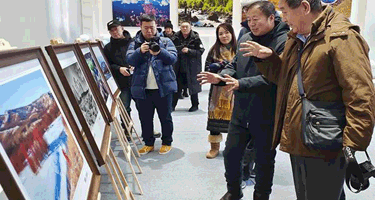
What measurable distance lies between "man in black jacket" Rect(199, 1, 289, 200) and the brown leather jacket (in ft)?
1.22

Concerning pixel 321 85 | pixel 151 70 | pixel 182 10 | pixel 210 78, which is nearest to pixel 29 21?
pixel 151 70

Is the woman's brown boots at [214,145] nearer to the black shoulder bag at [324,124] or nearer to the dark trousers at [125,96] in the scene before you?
the dark trousers at [125,96]

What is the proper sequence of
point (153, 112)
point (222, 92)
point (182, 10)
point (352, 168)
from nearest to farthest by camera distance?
point (352, 168) → point (222, 92) → point (153, 112) → point (182, 10)

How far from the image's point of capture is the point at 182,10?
7375mm

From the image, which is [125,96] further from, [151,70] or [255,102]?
[255,102]

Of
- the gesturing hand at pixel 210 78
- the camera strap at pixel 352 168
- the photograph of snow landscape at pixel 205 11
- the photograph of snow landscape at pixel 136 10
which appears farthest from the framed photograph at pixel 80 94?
the photograph of snow landscape at pixel 205 11

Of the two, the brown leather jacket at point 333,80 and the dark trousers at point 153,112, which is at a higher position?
the brown leather jacket at point 333,80

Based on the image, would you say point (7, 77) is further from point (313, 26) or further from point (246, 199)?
point (246, 199)

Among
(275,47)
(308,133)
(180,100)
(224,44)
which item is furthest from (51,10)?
(180,100)

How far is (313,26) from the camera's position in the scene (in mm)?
1385

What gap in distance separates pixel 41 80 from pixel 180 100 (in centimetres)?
530

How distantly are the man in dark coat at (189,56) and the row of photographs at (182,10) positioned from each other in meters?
2.14

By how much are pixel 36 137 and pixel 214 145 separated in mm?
2628

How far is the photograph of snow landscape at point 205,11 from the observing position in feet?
24.0
